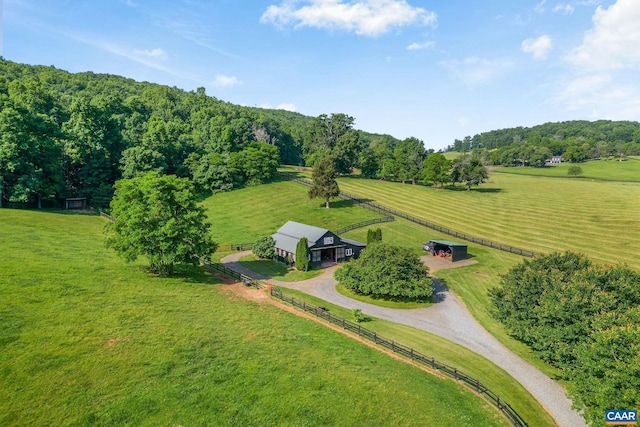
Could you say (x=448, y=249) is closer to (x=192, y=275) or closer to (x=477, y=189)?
(x=192, y=275)

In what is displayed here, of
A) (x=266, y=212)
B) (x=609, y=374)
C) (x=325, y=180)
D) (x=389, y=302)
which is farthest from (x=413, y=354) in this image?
(x=266, y=212)

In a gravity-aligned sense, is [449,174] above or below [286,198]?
above

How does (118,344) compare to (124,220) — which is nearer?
(118,344)

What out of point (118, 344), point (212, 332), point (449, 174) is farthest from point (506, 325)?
point (449, 174)

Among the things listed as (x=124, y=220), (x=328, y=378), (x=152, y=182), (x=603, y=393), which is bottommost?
(x=328, y=378)

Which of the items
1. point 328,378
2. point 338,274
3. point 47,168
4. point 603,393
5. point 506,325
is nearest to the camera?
point 603,393

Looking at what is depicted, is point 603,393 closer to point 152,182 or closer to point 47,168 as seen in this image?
point 152,182
